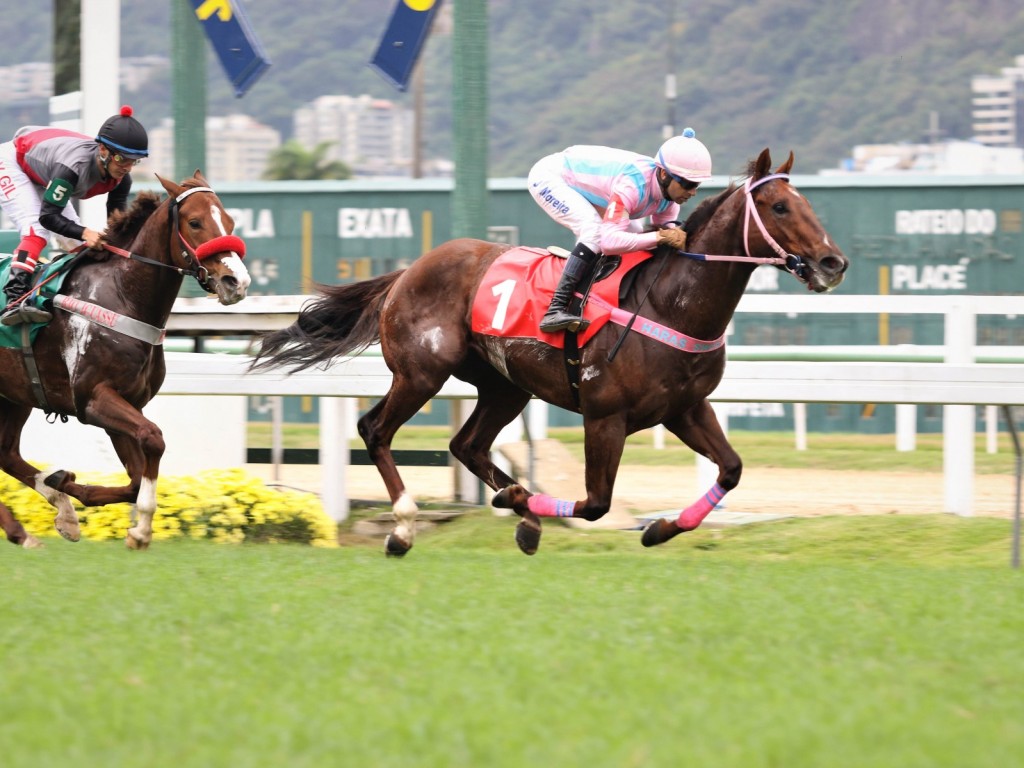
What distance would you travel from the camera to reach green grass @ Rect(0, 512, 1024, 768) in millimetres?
3162

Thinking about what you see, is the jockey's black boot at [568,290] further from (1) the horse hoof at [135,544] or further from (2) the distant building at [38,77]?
(2) the distant building at [38,77]

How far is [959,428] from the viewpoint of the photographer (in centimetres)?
732

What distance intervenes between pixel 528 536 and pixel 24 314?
8.03 feet

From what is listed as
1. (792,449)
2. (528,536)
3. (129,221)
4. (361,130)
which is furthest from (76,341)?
(361,130)

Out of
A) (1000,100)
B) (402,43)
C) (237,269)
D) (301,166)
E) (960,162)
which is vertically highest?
(1000,100)

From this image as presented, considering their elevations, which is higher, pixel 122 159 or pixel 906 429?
pixel 122 159

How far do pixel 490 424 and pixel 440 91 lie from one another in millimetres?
80369

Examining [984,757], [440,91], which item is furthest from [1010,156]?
[440,91]

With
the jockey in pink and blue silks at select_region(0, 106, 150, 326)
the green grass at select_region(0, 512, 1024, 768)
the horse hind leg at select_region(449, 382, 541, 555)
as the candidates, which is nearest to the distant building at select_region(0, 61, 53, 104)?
the jockey in pink and blue silks at select_region(0, 106, 150, 326)

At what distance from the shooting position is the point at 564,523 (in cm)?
758

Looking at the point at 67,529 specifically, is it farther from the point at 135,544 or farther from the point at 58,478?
the point at 135,544

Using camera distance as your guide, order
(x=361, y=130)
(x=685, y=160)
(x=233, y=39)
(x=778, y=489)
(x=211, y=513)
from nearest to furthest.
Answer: (x=685, y=160) → (x=211, y=513) → (x=233, y=39) → (x=778, y=489) → (x=361, y=130)

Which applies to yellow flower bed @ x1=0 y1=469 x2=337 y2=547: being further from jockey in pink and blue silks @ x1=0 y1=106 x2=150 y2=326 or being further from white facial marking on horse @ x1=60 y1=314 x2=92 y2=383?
jockey in pink and blue silks @ x1=0 y1=106 x2=150 y2=326

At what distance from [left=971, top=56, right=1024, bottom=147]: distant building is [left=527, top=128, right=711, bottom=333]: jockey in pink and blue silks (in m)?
69.5
